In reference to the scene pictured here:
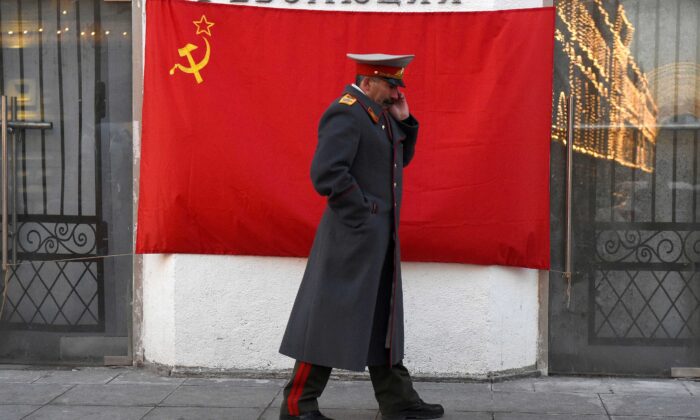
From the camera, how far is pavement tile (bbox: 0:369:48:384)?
6625 millimetres

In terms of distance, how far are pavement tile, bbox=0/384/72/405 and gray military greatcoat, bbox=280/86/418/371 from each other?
69.4 inches

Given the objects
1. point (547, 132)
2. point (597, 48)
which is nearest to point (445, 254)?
point (547, 132)

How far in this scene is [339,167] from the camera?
5004 mm

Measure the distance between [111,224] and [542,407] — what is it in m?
3.15

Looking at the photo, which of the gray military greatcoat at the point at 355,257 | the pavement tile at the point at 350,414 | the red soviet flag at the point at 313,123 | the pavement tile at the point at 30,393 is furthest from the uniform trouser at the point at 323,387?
the pavement tile at the point at 30,393

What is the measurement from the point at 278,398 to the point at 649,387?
7.61 feet

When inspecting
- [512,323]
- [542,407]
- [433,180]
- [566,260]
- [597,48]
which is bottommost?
[542,407]

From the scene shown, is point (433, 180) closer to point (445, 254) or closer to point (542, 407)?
point (445, 254)

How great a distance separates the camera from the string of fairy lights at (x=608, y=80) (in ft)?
21.6

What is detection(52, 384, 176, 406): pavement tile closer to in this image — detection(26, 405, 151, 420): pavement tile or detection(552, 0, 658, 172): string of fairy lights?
detection(26, 405, 151, 420): pavement tile

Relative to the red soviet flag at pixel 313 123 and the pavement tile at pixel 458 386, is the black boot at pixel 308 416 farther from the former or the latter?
the red soviet flag at pixel 313 123

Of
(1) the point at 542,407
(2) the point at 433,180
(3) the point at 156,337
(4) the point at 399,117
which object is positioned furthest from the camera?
(3) the point at 156,337

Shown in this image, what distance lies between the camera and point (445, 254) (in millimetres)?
6340

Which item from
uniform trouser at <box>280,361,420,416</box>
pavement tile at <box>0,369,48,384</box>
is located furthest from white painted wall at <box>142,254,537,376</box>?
uniform trouser at <box>280,361,420,416</box>
